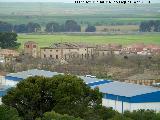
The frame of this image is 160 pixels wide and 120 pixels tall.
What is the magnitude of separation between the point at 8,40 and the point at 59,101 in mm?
26787

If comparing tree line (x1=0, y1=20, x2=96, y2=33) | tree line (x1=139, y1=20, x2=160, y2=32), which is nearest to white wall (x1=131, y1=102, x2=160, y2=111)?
tree line (x1=0, y1=20, x2=96, y2=33)

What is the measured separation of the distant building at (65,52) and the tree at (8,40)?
103 inches

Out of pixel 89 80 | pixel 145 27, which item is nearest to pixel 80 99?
pixel 89 80

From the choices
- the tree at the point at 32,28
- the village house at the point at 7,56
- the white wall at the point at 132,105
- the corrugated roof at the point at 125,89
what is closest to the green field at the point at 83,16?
the tree at the point at 32,28

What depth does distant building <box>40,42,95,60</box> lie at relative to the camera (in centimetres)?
3750

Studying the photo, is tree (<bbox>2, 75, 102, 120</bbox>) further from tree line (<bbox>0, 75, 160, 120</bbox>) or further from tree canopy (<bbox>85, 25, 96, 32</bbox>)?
tree canopy (<bbox>85, 25, 96, 32</bbox>)

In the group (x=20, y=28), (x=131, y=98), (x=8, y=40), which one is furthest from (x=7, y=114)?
(x=20, y=28)

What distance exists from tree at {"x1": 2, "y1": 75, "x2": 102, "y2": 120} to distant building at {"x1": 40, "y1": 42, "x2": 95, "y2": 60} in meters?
22.1

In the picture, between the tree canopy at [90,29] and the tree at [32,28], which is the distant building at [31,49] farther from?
the tree canopy at [90,29]

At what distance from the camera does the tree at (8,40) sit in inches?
1569

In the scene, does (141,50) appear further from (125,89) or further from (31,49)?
(125,89)

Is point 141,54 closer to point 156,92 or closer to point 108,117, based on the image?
point 156,92

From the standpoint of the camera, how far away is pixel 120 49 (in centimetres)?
4050

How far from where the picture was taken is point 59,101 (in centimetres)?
1409
